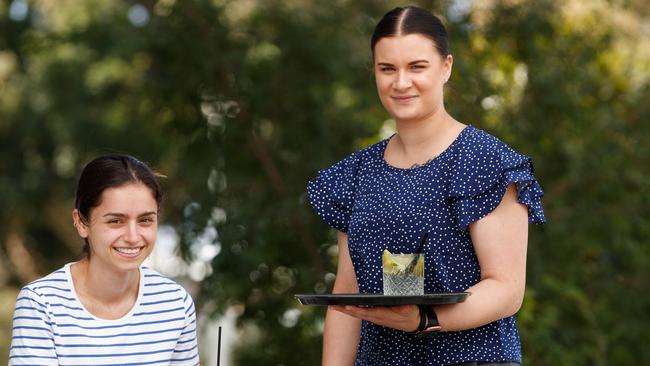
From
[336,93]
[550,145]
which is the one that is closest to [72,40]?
[336,93]

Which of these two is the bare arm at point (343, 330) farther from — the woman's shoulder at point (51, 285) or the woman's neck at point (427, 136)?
the woman's shoulder at point (51, 285)

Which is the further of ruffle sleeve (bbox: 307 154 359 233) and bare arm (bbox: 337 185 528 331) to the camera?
ruffle sleeve (bbox: 307 154 359 233)

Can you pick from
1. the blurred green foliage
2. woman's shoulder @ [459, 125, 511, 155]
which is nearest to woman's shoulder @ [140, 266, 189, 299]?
woman's shoulder @ [459, 125, 511, 155]

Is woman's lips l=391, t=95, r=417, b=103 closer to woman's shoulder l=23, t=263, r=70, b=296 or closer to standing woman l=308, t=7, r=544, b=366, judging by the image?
standing woman l=308, t=7, r=544, b=366

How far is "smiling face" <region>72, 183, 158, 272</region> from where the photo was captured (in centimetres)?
315

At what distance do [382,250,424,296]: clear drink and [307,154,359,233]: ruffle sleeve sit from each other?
359 millimetres

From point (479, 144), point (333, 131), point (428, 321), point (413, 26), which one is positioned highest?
point (333, 131)

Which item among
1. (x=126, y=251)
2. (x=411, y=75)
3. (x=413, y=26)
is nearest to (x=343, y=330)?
(x=126, y=251)

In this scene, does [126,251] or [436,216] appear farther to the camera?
[126,251]

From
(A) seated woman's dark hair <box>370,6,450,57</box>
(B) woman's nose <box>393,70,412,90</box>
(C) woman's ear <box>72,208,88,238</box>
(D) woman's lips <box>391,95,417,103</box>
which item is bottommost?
(C) woman's ear <box>72,208,88,238</box>

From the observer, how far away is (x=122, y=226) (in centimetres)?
316

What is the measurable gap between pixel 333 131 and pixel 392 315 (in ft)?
10.4

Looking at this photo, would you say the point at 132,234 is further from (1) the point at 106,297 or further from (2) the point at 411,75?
(2) the point at 411,75

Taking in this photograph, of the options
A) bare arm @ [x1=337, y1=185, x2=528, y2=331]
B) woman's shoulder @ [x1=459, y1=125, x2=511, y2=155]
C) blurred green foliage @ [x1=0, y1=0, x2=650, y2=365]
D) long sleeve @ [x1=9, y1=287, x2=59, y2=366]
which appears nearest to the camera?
bare arm @ [x1=337, y1=185, x2=528, y2=331]
